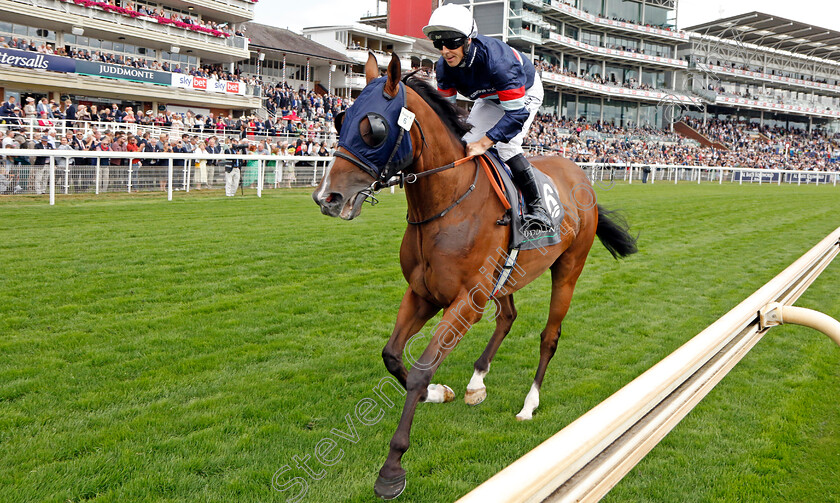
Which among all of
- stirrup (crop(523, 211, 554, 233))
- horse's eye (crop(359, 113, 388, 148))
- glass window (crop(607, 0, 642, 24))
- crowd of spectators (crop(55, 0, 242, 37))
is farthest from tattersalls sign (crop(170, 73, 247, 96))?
glass window (crop(607, 0, 642, 24))

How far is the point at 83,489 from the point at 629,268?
6.90m

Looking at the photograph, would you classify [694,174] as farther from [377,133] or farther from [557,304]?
[377,133]

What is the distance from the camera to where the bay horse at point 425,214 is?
8.71 ft

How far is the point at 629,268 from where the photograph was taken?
26.2 feet

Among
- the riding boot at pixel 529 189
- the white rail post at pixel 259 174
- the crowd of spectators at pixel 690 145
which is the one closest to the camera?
the riding boot at pixel 529 189

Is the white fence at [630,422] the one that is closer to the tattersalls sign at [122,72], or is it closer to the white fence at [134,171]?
the white fence at [134,171]

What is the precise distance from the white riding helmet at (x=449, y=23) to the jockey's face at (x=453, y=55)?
0.27 ft

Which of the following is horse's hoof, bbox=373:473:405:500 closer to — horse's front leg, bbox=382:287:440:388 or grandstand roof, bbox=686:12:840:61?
horse's front leg, bbox=382:287:440:388

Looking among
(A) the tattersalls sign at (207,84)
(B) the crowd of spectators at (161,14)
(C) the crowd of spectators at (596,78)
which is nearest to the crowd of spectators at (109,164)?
(A) the tattersalls sign at (207,84)

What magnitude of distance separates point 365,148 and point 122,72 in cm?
2529

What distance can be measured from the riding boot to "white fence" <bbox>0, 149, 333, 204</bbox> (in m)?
10.5

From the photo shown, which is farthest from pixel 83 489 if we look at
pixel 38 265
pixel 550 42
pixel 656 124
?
pixel 656 124

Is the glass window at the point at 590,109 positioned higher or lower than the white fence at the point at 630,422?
higher

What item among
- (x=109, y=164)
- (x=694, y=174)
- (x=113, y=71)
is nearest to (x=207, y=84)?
(x=113, y=71)
